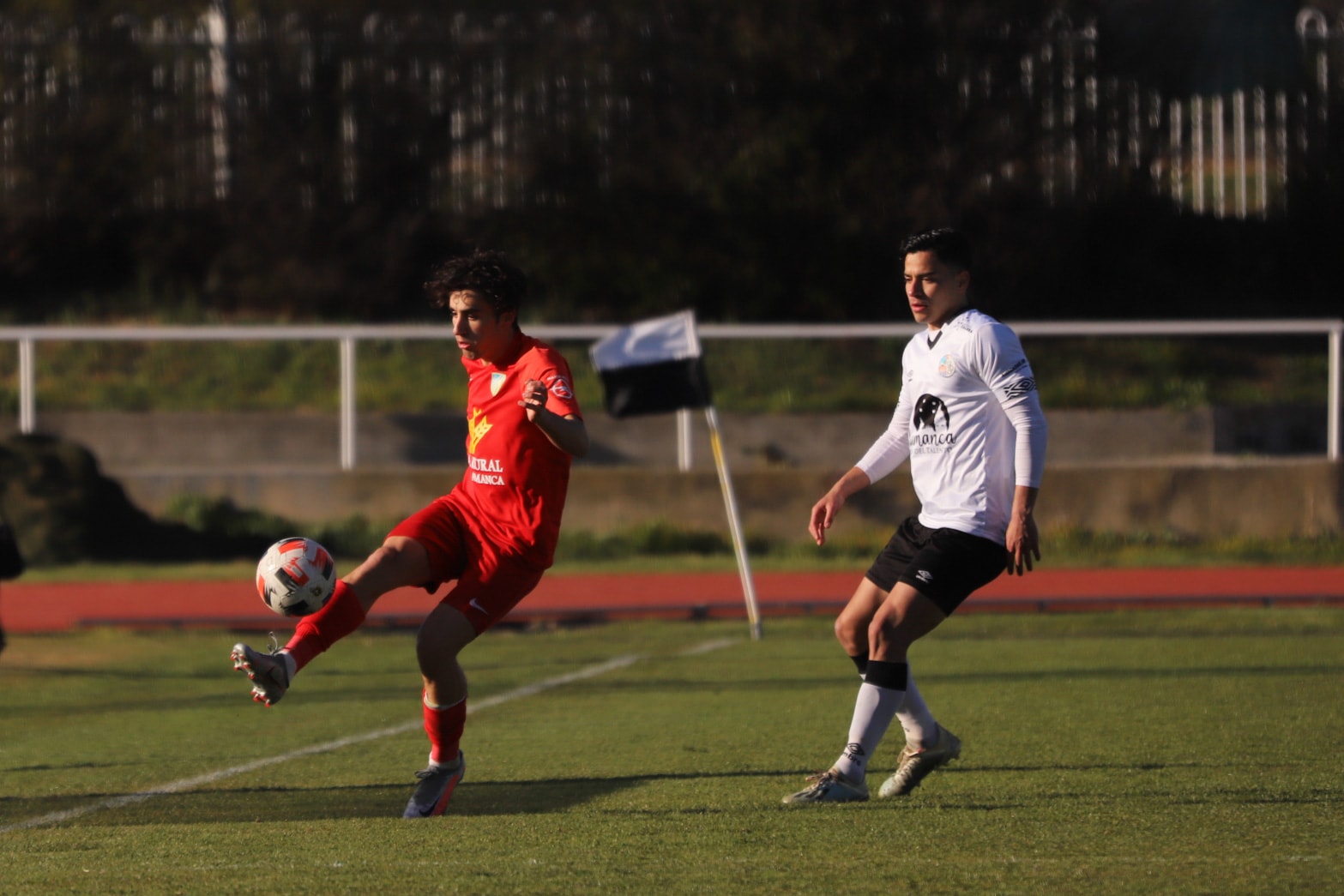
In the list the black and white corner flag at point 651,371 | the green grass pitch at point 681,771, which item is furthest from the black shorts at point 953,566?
the black and white corner flag at point 651,371

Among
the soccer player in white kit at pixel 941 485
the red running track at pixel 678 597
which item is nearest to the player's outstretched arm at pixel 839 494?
the soccer player in white kit at pixel 941 485

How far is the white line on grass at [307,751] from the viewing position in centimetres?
608

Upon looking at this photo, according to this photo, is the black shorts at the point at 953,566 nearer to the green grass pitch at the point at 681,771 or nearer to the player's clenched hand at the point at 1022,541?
the player's clenched hand at the point at 1022,541

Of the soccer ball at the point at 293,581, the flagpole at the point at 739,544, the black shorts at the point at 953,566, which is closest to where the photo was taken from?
the soccer ball at the point at 293,581

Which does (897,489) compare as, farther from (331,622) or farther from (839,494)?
(331,622)

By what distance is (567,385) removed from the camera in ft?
19.0

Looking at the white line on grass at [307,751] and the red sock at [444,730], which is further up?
the red sock at [444,730]

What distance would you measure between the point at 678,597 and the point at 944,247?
8680 millimetres

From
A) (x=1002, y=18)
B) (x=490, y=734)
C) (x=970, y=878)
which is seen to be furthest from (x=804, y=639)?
(x=1002, y=18)

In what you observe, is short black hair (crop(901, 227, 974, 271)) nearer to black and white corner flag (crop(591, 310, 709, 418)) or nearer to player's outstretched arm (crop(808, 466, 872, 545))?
player's outstretched arm (crop(808, 466, 872, 545))

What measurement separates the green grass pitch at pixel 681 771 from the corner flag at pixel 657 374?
5.34 ft

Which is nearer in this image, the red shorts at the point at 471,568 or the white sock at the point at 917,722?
the red shorts at the point at 471,568

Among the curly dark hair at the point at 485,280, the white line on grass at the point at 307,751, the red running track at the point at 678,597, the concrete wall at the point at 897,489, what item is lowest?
the red running track at the point at 678,597

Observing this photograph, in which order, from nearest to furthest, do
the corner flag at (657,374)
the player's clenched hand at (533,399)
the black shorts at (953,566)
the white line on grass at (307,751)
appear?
the player's clenched hand at (533,399)
the black shorts at (953,566)
the white line on grass at (307,751)
the corner flag at (657,374)
